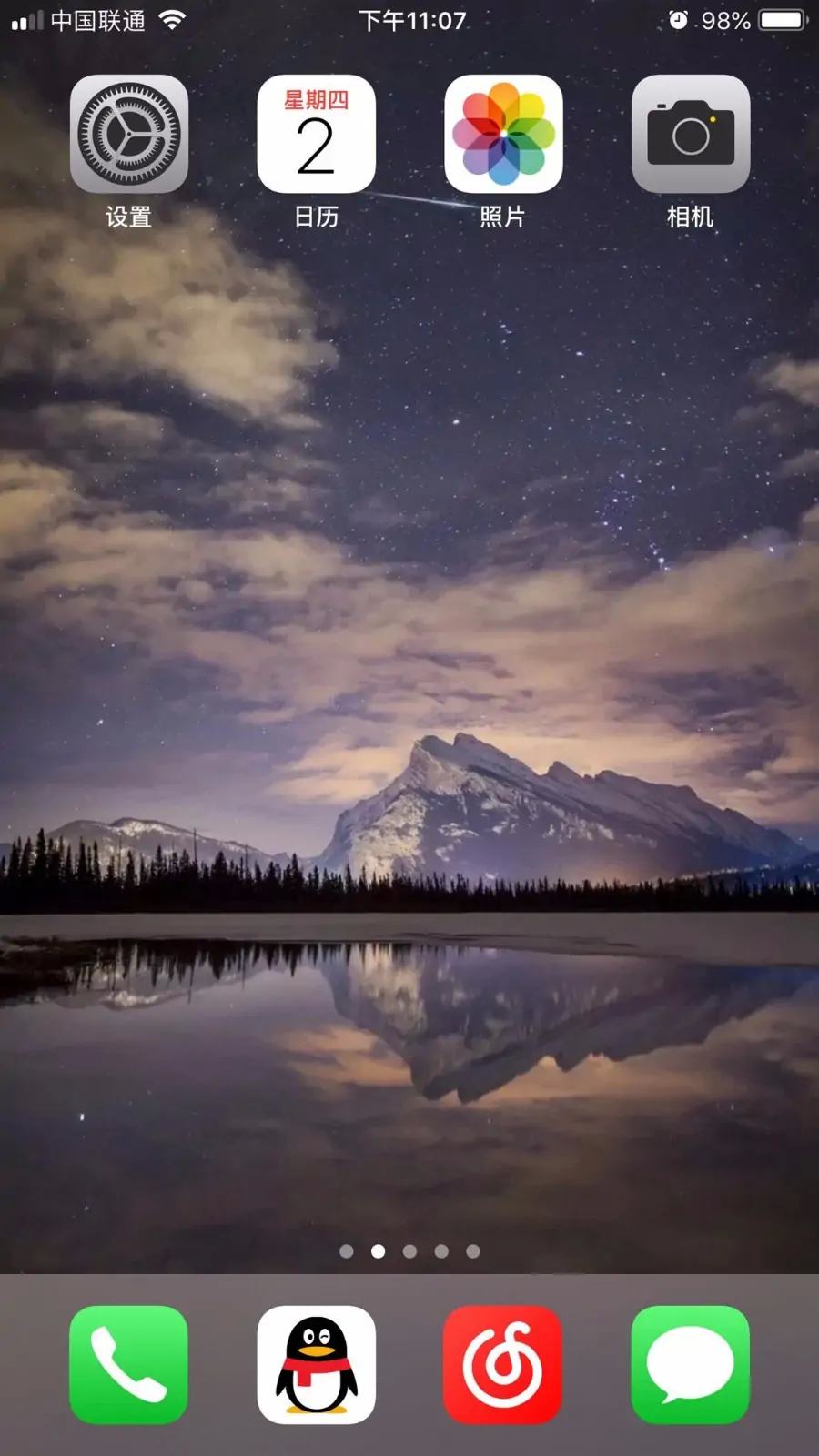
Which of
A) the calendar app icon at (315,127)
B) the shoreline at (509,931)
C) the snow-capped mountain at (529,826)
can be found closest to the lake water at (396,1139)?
the shoreline at (509,931)

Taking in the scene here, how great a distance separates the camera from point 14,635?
1604mm

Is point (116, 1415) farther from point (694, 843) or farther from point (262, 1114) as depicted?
point (694, 843)

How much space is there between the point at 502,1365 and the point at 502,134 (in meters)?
1.88

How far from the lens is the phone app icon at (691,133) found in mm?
1442

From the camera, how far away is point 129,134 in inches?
58.1

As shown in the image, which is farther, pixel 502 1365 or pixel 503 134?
pixel 503 134

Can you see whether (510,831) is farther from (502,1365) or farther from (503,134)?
(503,134)

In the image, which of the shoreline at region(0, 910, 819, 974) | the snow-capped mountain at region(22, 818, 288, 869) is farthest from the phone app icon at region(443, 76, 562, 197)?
the snow-capped mountain at region(22, 818, 288, 869)

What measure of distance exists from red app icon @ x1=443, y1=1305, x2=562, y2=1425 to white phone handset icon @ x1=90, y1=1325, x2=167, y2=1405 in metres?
0.38

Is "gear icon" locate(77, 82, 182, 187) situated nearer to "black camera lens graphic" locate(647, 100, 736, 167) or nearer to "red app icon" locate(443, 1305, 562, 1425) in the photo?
"black camera lens graphic" locate(647, 100, 736, 167)

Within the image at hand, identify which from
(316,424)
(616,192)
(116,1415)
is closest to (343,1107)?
(116,1415)

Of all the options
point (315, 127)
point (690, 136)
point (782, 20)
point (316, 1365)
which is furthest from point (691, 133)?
point (316, 1365)

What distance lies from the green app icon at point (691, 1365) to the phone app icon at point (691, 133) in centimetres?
175

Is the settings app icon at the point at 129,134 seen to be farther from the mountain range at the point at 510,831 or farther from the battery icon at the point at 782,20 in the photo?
the mountain range at the point at 510,831
